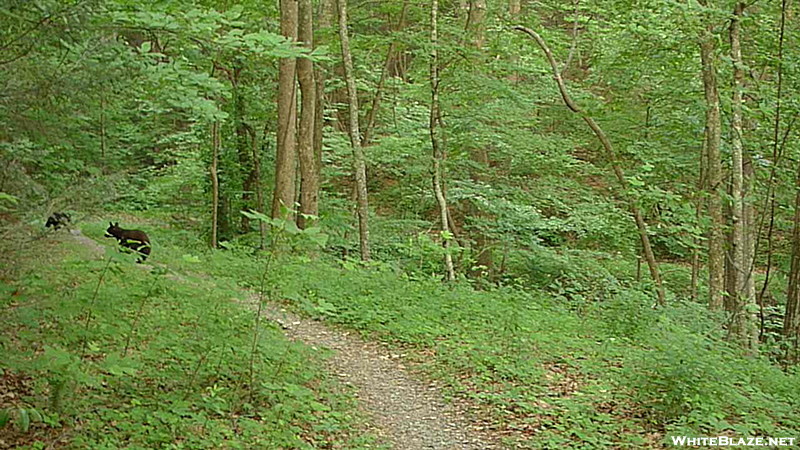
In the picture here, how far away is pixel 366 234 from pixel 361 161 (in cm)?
141

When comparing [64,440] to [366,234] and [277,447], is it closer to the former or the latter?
[277,447]

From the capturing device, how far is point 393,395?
304 inches

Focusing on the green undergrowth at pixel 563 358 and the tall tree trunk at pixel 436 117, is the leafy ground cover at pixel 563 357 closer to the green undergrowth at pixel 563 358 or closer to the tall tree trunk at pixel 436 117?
the green undergrowth at pixel 563 358

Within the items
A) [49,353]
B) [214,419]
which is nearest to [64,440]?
[49,353]

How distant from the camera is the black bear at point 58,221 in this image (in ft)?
15.3

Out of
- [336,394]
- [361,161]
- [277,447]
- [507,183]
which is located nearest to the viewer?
[277,447]

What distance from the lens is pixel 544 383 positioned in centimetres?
795

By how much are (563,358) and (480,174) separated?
7967 mm

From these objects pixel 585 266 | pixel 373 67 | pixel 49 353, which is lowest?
pixel 585 266

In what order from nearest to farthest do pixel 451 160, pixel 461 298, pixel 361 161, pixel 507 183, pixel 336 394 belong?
pixel 336 394 < pixel 461 298 < pixel 361 161 < pixel 451 160 < pixel 507 183

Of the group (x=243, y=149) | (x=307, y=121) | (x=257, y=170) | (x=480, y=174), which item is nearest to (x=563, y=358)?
(x=307, y=121)

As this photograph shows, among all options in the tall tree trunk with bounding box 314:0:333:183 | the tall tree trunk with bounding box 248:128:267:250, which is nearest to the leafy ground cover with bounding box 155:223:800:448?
the tall tree trunk with bounding box 248:128:267:250

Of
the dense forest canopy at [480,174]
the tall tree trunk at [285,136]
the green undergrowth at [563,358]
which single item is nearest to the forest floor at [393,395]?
the green undergrowth at [563,358]

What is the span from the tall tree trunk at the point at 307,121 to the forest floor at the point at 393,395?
167 inches
